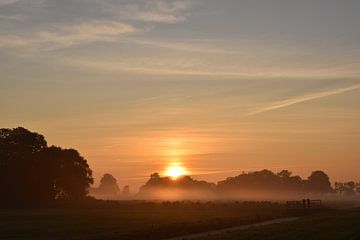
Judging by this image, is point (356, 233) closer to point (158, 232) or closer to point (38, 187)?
point (158, 232)

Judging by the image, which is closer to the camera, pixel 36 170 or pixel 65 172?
pixel 36 170

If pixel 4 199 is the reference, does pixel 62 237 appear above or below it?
below

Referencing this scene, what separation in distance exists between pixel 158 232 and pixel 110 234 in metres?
4.77

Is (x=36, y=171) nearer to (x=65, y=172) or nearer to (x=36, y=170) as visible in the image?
(x=36, y=170)

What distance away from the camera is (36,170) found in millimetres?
113875

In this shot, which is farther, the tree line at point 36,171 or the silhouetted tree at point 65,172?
the silhouetted tree at point 65,172

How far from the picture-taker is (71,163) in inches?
4788

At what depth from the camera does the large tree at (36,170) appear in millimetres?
109500

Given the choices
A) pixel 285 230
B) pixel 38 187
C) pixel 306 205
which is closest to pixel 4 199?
pixel 38 187

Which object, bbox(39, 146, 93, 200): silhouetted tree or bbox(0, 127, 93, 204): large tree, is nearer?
bbox(0, 127, 93, 204): large tree

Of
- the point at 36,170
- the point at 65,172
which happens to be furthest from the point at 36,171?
the point at 65,172

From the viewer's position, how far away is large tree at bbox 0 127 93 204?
109500mm

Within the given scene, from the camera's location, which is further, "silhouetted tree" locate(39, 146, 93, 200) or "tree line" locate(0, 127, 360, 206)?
"silhouetted tree" locate(39, 146, 93, 200)

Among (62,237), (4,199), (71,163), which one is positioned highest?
(71,163)
